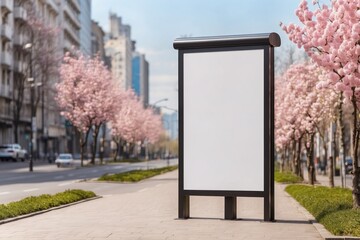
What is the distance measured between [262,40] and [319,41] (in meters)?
1.11

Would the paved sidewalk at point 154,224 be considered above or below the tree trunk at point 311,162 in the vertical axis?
below

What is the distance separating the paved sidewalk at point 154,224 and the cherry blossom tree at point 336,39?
238 cm

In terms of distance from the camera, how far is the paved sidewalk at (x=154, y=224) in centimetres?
1275

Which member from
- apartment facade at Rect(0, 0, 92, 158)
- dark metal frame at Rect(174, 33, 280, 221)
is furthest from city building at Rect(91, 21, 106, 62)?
dark metal frame at Rect(174, 33, 280, 221)

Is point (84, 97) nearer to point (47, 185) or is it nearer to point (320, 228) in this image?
point (47, 185)

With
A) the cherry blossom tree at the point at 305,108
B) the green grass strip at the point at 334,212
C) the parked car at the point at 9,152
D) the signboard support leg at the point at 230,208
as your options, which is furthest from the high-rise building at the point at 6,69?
the signboard support leg at the point at 230,208

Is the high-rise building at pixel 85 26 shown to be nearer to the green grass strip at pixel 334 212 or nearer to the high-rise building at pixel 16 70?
the high-rise building at pixel 16 70

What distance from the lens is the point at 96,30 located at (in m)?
183

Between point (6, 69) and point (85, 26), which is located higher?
point (85, 26)

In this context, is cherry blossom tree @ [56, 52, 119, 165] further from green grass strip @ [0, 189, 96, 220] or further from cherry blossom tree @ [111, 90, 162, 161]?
green grass strip @ [0, 189, 96, 220]

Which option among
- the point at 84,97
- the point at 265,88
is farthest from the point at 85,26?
the point at 265,88

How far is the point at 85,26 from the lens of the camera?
160375 millimetres

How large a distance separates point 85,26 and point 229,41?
147978mm

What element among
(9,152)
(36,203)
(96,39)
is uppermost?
(96,39)
